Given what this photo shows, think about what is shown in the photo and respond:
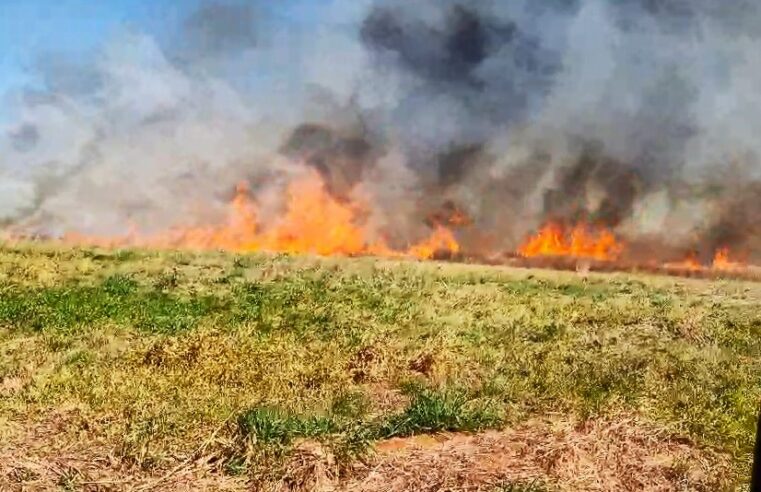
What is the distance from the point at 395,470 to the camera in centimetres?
714

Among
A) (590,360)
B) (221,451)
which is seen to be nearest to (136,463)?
(221,451)

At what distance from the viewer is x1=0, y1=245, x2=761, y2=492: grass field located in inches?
288

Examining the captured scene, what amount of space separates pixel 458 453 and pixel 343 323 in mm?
8096

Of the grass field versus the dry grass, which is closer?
the dry grass

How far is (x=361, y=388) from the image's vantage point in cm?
1069

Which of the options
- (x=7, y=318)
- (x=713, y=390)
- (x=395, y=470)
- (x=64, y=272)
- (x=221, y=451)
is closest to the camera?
(x=395, y=470)

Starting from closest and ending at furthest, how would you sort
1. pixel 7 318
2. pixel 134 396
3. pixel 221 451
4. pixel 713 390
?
pixel 221 451 → pixel 134 396 → pixel 713 390 → pixel 7 318

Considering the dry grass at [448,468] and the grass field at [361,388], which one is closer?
the dry grass at [448,468]

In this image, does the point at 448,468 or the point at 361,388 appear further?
the point at 361,388

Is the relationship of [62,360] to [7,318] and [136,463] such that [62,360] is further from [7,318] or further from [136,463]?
[136,463]

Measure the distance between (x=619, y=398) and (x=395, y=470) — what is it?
13.6 feet

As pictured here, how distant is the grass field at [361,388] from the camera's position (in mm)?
7305

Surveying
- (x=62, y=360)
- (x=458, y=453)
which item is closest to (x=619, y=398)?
(x=458, y=453)

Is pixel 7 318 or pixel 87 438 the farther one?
pixel 7 318
